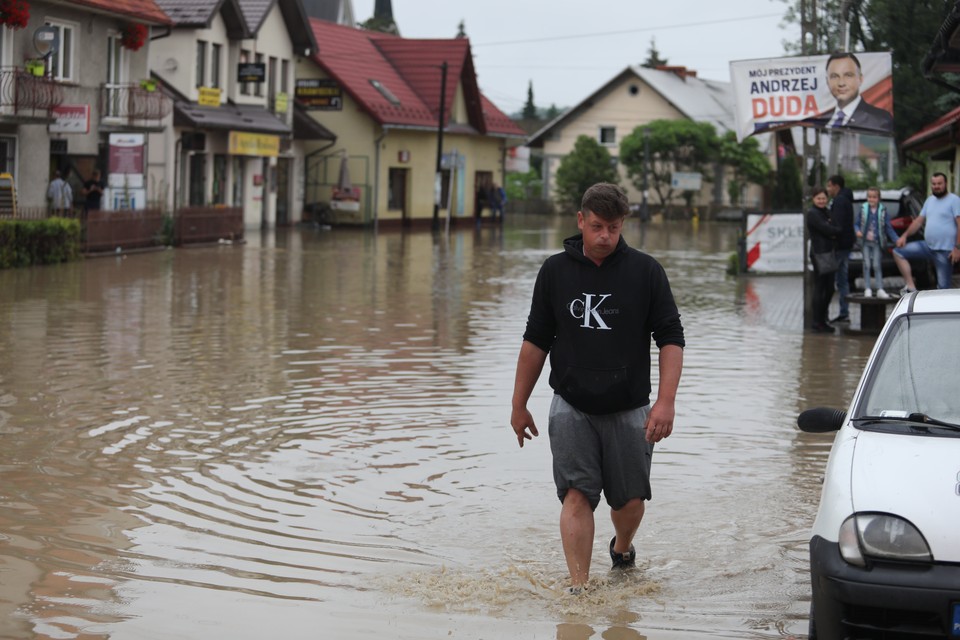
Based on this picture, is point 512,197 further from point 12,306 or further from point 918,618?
point 918,618

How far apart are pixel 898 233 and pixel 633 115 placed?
203 feet

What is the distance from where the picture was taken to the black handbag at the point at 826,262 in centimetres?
1808

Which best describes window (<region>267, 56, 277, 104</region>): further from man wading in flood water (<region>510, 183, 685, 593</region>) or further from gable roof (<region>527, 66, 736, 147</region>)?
man wading in flood water (<region>510, 183, 685, 593</region>)

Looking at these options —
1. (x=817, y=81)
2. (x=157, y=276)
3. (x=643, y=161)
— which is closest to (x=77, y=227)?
(x=157, y=276)

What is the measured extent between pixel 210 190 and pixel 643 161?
34.6 m

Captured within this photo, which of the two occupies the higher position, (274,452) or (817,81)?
(817,81)

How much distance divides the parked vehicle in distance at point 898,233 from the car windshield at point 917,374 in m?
13.5

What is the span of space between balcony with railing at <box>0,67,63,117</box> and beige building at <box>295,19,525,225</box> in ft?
67.2

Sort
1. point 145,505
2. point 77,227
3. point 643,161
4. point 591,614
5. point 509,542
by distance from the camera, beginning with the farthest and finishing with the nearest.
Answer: point 643,161 < point 77,227 < point 145,505 < point 509,542 < point 591,614

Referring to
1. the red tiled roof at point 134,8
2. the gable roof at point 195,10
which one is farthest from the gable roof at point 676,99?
the red tiled roof at point 134,8

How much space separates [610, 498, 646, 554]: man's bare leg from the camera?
671cm

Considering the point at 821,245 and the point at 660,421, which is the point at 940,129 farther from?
the point at 660,421

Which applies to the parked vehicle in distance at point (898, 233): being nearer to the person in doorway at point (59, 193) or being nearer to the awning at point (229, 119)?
the person in doorway at point (59, 193)

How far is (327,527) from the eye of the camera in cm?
793
